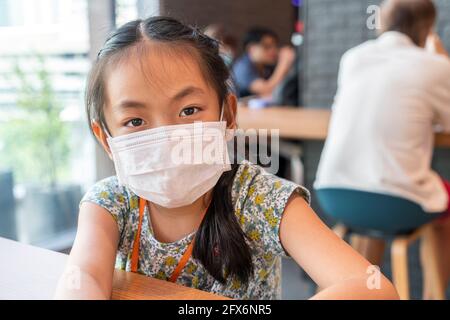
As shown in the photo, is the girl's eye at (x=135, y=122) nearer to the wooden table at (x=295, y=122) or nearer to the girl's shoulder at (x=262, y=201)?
the girl's shoulder at (x=262, y=201)

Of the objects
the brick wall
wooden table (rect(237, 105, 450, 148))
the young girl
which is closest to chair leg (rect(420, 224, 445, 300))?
wooden table (rect(237, 105, 450, 148))

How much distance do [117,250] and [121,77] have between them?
250mm

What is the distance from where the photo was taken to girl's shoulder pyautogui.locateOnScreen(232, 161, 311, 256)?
26.7 inches

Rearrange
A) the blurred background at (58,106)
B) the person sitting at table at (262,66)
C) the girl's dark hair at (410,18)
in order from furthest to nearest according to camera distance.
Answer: the person sitting at table at (262,66), the blurred background at (58,106), the girl's dark hair at (410,18)

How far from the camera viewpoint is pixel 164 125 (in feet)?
2.01

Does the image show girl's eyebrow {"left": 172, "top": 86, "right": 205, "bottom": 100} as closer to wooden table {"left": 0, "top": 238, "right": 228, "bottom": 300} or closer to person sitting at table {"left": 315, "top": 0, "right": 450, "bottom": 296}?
wooden table {"left": 0, "top": 238, "right": 228, "bottom": 300}

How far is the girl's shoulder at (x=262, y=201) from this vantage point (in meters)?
0.68

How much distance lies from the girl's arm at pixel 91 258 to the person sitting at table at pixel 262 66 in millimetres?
2648

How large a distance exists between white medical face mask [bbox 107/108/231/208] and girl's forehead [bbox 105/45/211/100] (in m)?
0.05

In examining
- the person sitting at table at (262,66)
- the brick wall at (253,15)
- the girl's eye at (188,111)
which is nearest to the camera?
the girl's eye at (188,111)

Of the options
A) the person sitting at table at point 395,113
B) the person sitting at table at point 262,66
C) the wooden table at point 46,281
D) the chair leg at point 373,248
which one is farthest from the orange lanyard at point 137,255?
the person sitting at table at point 262,66

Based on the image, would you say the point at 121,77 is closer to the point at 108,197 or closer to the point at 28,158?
the point at 108,197

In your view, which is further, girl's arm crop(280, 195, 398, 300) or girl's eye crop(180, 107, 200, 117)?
girl's eye crop(180, 107, 200, 117)

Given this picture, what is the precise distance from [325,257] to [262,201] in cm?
14
